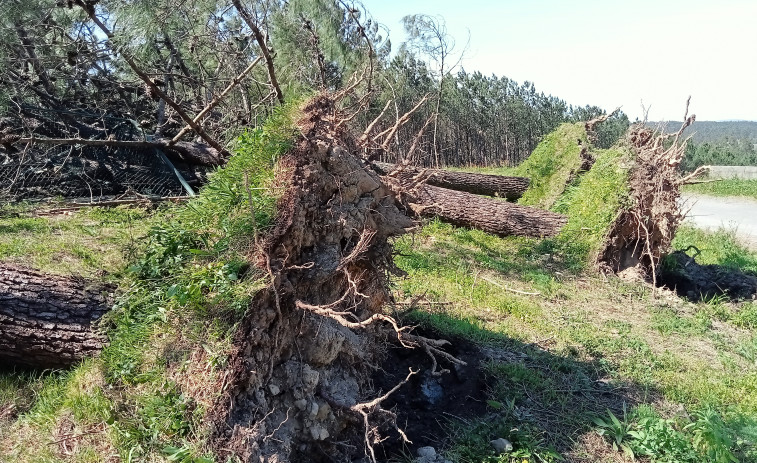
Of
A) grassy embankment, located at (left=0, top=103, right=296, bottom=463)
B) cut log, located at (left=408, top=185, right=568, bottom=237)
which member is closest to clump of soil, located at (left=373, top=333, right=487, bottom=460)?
grassy embankment, located at (left=0, top=103, right=296, bottom=463)

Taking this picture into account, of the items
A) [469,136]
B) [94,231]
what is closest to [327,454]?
[94,231]

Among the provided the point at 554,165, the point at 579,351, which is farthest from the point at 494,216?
the point at 579,351

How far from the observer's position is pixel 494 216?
9922mm

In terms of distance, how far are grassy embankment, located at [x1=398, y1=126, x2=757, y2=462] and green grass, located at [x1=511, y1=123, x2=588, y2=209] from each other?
201cm

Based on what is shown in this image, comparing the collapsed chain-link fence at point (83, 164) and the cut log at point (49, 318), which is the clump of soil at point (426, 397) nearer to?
the cut log at point (49, 318)

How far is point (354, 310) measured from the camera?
3787 mm

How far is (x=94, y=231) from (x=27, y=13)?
15.7 feet

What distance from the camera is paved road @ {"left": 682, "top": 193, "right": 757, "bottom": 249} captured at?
40.4 ft

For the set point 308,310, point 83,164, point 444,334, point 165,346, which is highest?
point 83,164

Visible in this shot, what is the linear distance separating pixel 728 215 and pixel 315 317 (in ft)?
48.4

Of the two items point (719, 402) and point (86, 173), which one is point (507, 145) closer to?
point (86, 173)

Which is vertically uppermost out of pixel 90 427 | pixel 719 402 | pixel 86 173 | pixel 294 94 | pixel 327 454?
pixel 294 94

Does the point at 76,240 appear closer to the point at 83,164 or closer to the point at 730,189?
the point at 83,164

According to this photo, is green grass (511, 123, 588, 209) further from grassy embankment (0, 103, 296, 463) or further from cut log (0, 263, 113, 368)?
cut log (0, 263, 113, 368)
